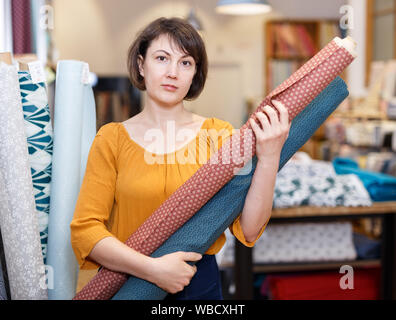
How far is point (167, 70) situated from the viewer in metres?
0.72

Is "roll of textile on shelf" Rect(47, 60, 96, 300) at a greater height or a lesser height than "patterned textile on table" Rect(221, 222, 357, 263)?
greater

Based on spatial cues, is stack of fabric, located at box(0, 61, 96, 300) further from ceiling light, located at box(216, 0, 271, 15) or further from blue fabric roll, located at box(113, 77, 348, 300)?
ceiling light, located at box(216, 0, 271, 15)

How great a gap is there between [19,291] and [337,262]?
1.41 meters

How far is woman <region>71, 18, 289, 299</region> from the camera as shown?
28.5 inches

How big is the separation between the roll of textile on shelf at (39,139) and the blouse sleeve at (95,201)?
0.15 metres

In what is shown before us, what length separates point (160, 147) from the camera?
0.75 metres

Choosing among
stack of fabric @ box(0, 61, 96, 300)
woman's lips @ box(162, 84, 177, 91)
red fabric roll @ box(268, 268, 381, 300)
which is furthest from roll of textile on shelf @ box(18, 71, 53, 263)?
red fabric roll @ box(268, 268, 381, 300)

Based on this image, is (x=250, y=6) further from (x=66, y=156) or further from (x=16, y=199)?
(x=16, y=199)

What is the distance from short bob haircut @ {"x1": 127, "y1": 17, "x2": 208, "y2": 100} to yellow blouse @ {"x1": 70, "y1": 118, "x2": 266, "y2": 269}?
7cm

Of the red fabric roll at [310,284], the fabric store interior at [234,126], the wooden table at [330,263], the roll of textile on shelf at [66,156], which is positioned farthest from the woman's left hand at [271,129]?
the wooden table at [330,263]

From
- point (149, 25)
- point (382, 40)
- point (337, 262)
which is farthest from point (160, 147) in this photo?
point (382, 40)

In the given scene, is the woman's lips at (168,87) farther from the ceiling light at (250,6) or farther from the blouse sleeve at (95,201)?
the ceiling light at (250,6)

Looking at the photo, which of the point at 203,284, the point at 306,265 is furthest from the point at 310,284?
the point at 203,284
